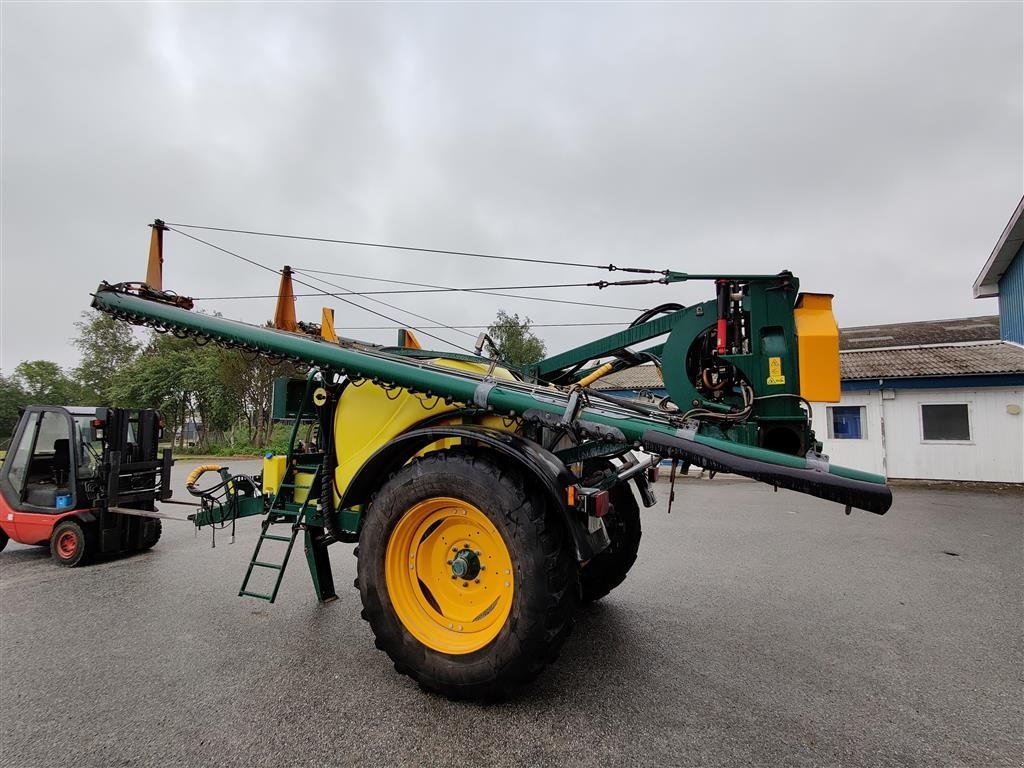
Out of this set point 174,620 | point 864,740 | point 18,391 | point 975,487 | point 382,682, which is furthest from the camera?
point 18,391

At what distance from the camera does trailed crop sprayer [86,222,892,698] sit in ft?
8.27

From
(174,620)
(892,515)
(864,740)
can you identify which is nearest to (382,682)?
(174,620)

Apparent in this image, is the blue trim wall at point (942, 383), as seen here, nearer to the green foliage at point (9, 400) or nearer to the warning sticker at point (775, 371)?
the warning sticker at point (775, 371)

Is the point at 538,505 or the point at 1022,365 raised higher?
the point at 1022,365

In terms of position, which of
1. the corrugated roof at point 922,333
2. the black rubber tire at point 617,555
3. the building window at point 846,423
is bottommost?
the black rubber tire at point 617,555

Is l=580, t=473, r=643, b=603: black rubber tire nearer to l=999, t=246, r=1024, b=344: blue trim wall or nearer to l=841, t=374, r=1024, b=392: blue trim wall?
l=841, t=374, r=1024, b=392: blue trim wall

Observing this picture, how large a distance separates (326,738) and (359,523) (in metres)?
1.29

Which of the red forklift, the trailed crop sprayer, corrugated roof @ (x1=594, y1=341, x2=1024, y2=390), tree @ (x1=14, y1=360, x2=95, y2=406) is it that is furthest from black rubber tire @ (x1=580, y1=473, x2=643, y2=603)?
tree @ (x1=14, y1=360, x2=95, y2=406)

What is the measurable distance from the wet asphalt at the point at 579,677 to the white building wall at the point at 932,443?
27.5 feet

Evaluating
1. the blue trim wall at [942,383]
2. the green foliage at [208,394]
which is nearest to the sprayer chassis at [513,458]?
the blue trim wall at [942,383]

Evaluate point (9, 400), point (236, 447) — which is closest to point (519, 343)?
point (236, 447)

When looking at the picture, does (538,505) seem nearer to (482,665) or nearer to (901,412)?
(482,665)

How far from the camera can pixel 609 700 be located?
8.92 feet

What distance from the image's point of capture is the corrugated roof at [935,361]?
39.2 feet
